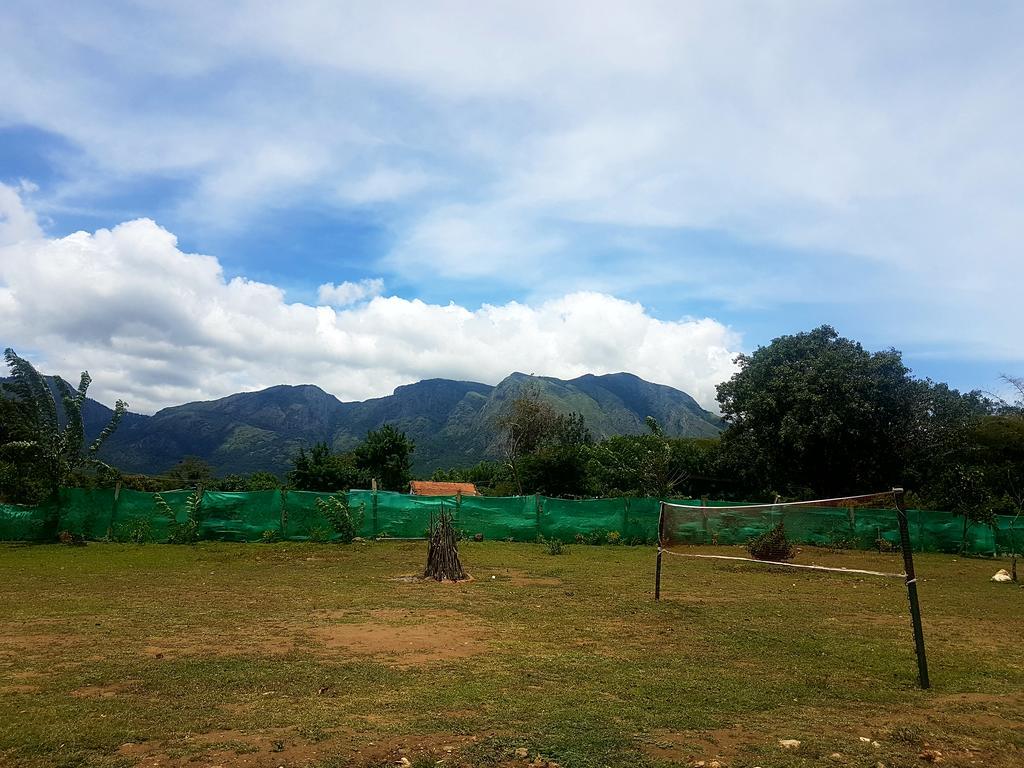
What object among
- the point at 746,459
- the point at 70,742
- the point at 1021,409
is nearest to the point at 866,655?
the point at 70,742

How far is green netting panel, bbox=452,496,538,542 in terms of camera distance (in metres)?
26.0

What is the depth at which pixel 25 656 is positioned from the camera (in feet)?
25.9

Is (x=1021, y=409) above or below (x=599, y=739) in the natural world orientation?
above

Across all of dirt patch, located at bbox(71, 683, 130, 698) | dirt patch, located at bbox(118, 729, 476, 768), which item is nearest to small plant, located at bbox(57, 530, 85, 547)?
dirt patch, located at bbox(71, 683, 130, 698)

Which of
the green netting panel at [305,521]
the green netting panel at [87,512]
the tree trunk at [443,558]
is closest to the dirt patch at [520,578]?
the tree trunk at [443,558]

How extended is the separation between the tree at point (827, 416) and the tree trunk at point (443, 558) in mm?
23687

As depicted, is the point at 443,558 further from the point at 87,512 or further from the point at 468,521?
the point at 87,512

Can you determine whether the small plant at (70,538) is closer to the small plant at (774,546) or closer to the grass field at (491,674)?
the grass field at (491,674)

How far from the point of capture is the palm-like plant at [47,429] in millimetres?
22969

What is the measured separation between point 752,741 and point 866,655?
419 cm

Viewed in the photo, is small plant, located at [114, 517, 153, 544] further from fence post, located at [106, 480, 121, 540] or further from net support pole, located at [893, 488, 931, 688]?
net support pole, located at [893, 488, 931, 688]

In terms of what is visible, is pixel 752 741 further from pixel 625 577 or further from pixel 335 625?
pixel 625 577

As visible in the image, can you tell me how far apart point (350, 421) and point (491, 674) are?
182 metres

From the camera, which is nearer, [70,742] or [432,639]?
[70,742]
